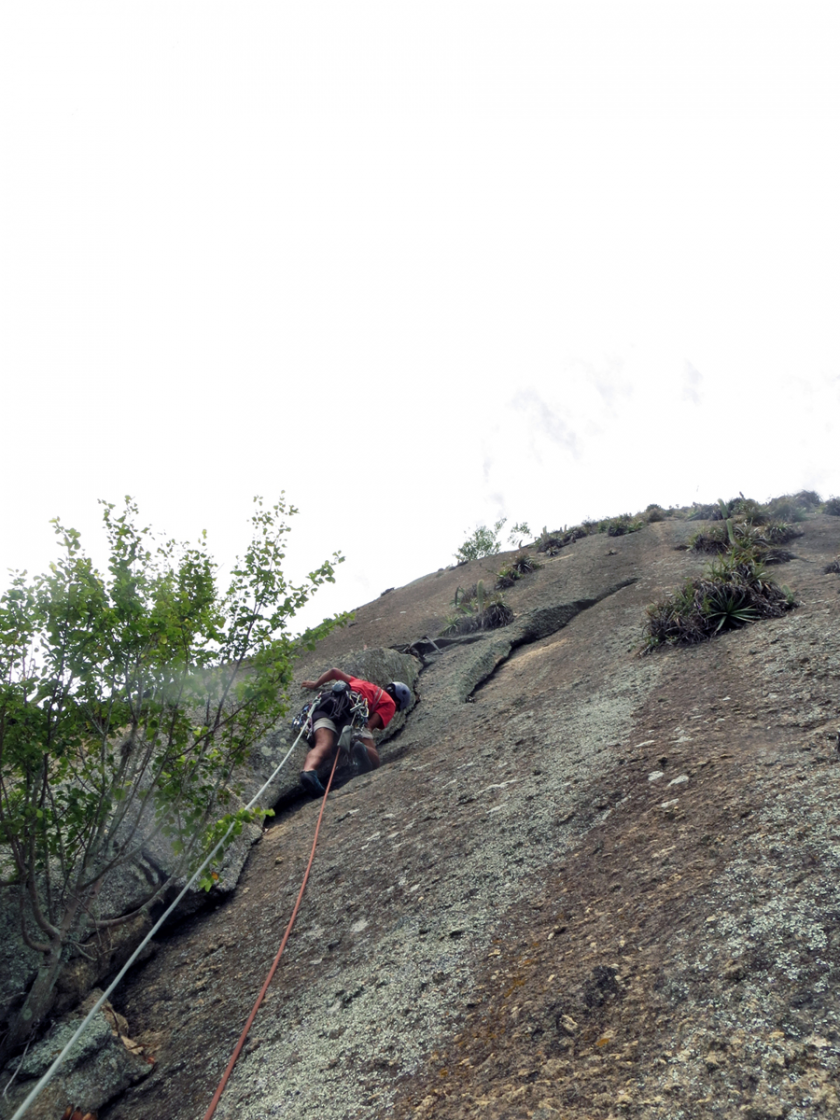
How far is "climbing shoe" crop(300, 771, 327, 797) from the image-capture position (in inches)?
300

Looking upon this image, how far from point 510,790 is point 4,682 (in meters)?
3.75

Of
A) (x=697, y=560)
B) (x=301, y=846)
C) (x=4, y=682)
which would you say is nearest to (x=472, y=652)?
(x=697, y=560)

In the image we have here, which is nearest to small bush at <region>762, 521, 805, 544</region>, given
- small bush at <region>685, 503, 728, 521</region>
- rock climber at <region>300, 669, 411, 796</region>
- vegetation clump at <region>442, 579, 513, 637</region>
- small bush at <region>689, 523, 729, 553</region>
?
small bush at <region>689, 523, 729, 553</region>

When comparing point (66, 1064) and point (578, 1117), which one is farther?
point (66, 1064)

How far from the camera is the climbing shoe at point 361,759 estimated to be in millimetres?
8023

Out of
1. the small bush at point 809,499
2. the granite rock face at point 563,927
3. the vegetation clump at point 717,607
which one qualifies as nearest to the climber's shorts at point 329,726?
the granite rock face at point 563,927

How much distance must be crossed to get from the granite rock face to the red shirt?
154 centimetres

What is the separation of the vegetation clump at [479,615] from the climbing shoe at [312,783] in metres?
5.89

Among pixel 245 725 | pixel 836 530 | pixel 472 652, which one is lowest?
pixel 836 530

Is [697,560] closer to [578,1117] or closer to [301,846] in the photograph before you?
[301,846]

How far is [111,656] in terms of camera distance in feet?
13.9

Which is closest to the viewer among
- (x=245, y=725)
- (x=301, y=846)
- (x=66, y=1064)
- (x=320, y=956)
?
(x=66, y=1064)

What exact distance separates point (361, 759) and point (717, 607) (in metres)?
4.80

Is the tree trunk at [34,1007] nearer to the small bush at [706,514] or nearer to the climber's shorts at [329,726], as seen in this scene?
the climber's shorts at [329,726]
